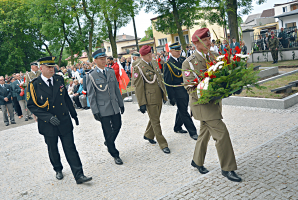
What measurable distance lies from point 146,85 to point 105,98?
38.7 inches

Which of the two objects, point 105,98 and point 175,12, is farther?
point 175,12

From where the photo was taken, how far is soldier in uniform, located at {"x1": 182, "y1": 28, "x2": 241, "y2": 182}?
167 inches

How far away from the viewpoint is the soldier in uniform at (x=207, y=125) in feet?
13.9

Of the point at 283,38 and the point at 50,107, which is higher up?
the point at 283,38

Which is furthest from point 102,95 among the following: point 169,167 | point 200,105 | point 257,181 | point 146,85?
point 257,181

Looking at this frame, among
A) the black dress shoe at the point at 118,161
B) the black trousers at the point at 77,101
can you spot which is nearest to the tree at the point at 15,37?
the black trousers at the point at 77,101

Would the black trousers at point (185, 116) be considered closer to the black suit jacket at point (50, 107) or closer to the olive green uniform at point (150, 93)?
the olive green uniform at point (150, 93)

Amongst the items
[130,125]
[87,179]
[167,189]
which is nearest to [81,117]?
[130,125]

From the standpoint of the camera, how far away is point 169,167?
17.1ft

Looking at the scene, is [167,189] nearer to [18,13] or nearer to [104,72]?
[104,72]

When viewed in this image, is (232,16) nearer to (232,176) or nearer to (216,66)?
(216,66)

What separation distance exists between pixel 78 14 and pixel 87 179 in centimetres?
2990

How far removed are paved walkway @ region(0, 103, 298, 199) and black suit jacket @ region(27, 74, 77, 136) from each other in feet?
3.33

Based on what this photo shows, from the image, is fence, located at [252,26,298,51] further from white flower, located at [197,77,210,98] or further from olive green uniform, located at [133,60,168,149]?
white flower, located at [197,77,210,98]
